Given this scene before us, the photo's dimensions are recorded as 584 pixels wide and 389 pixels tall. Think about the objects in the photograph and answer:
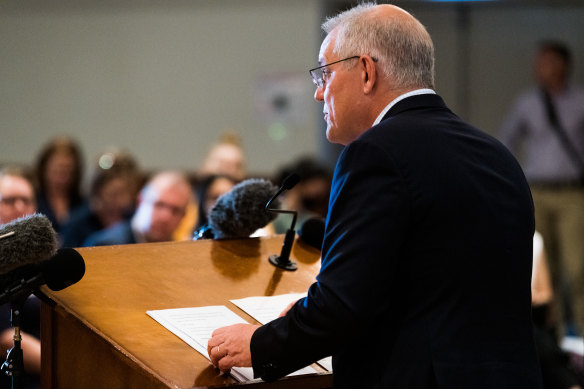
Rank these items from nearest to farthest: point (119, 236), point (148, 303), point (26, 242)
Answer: point (26, 242) → point (148, 303) → point (119, 236)

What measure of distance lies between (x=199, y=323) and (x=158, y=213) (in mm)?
2551

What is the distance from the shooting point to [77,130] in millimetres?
7820

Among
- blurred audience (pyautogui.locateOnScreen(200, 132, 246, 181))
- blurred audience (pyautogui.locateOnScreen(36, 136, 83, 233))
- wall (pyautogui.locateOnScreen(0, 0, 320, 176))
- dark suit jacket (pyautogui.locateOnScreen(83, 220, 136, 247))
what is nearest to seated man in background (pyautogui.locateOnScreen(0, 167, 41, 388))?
dark suit jacket (pyautogui.locateOnScreen(83, 220, 136, 247))

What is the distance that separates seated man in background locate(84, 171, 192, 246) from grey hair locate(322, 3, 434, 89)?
2659 mm

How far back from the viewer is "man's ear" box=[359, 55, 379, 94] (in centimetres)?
193

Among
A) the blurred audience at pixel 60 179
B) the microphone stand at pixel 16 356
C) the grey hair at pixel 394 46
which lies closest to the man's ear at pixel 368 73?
the grey hair at pixel 394 46

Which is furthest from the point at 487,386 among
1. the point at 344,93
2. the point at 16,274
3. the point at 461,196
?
the point at 16,274

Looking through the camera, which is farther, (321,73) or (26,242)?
(321,73)

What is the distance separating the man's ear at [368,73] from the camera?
1.93 m

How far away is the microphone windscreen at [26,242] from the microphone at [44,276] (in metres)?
0.02

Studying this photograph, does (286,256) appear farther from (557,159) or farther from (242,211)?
(557,159)

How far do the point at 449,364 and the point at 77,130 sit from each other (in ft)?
21.2

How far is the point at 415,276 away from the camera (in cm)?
179

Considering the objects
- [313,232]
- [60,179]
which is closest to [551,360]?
[313,232]
